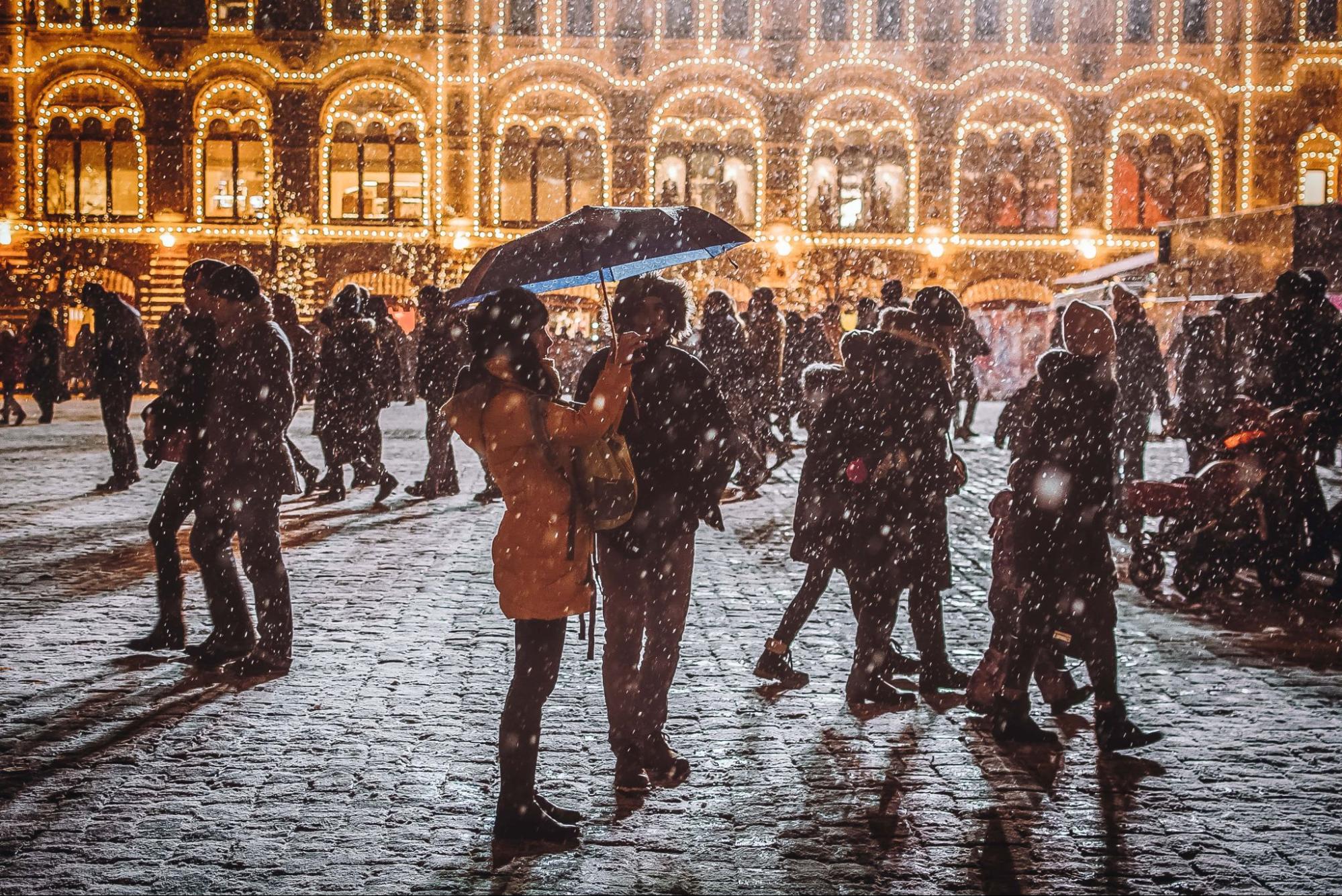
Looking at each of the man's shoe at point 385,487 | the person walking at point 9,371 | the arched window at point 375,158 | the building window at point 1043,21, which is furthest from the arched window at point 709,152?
the man's shoe at point 385,487

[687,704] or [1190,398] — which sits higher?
[1190,398]

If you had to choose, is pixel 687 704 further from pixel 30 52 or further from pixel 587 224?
pixel 30 52

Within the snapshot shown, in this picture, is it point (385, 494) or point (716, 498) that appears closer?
point (716, 498)

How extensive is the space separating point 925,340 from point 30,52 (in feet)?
110

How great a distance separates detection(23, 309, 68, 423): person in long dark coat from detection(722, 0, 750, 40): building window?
1866 cm

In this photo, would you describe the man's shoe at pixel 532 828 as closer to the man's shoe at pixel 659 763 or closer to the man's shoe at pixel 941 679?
the man's shoe at pixel 659 763

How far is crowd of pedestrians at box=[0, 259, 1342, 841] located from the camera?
4035mm

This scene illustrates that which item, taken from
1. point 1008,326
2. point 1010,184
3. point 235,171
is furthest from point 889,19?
point 235,171

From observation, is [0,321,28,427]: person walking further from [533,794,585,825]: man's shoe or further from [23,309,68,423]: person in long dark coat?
[533,794,585,825]: man's shoe

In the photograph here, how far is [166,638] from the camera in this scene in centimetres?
649

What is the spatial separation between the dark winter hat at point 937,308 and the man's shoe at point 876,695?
147 centimetres

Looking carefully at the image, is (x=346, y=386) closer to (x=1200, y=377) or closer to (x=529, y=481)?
(x=1200, y=377)

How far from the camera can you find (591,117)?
110 feet

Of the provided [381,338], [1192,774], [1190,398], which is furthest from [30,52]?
[1192,774]
